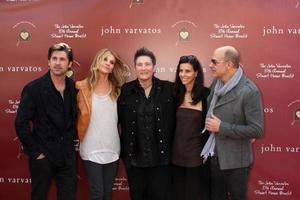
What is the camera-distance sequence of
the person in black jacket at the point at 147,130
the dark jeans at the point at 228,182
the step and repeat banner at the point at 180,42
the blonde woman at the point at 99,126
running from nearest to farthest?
1. the dark jeans at the point at 228,182
2. the person in black jacket at the point at 147,130
3. the blonde woman at the point at 99,126
4. the step and repeat banner at the point at 180,42

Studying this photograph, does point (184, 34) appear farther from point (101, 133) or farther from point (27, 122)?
point (27, 122)

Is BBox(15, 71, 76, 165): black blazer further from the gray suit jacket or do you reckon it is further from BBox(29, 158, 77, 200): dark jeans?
the gray suit jacket

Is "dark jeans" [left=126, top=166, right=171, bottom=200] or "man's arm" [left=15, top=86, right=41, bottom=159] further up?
"man's arm" [left=15, top=86, right=41, bottom=159]

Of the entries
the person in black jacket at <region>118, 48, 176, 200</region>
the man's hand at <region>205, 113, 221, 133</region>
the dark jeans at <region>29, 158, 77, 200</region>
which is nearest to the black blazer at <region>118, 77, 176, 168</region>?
the person in black jacket at <region>118, 48, 176, 200</region>

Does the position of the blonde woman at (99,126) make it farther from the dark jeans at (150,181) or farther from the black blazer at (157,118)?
the dark jeans at (150,181)

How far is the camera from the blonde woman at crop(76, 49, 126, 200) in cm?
305

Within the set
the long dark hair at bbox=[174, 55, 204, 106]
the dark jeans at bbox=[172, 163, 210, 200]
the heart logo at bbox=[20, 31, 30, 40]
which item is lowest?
the dark jeans at bbox=[172, 163, 210, 200]

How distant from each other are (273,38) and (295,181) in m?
1.38

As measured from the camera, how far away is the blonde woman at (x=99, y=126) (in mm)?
3051

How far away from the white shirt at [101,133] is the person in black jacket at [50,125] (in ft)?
0.48

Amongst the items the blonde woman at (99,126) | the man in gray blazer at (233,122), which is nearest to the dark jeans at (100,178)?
the blonde woman at (99,126)

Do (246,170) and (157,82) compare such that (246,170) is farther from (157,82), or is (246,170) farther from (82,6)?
(82,6)

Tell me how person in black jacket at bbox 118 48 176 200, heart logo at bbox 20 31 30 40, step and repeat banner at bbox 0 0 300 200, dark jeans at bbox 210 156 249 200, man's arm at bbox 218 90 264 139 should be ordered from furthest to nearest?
heart logo at bbox 20 31 30 40, step and repeat banner at bbox 0 0 300 200, person in black jacket at bbox 118 48 176 200, dark jeans at bbox 210 156 249 200, man's arm at bbox 218 90 264 139

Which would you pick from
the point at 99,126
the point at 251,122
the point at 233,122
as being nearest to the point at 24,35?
the point at 99,126
